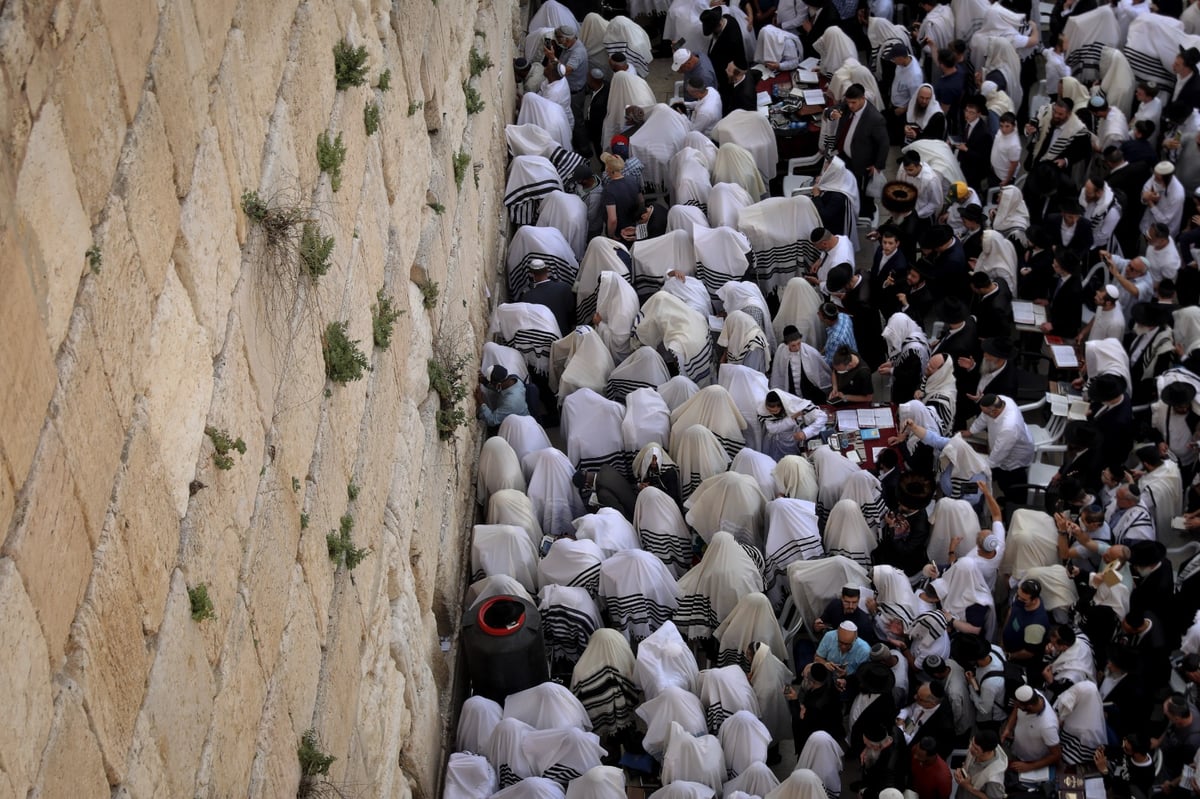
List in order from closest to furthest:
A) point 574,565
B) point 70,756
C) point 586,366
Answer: point 70,756 < point 574,565 < point 586,366

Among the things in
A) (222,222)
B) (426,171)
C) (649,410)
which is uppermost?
(222,222)

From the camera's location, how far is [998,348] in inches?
563

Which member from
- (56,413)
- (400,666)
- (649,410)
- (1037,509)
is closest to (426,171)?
(649,410)

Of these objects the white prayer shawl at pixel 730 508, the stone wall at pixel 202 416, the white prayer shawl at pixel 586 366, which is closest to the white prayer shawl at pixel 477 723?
the stone wall at pixel 202 416

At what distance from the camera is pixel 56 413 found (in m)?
5.70

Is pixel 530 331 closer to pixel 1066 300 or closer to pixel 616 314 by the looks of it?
pixel 616 314

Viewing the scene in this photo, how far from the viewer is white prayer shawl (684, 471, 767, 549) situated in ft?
43.3

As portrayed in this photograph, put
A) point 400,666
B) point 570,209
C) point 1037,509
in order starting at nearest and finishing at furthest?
1. point 400,666
2. point 1037,509
3. point 570,209

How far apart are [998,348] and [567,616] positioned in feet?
16.7

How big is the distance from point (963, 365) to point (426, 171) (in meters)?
5.57

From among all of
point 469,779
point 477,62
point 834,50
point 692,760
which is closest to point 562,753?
point 469,779

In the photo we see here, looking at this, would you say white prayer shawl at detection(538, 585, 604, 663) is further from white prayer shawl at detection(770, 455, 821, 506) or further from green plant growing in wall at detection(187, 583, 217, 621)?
green plant growing in wall at detection(187, 583, 217, 621)

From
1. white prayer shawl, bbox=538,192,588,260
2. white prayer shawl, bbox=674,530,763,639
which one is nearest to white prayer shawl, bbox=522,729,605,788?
white prayer shawl, bbox=674,530,763,639

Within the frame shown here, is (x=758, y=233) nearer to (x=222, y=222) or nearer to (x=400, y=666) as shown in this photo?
(x=400, y=666)
